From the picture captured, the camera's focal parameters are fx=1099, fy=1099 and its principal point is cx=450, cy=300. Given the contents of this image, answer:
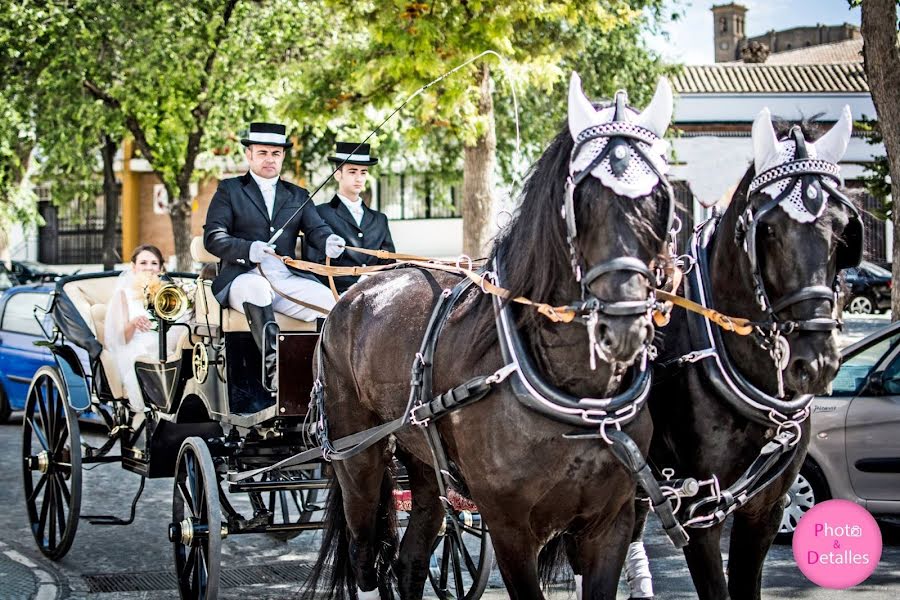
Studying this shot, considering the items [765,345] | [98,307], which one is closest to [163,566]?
[98,307]

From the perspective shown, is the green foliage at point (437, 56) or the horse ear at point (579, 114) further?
the green foliage at point (437, 56)

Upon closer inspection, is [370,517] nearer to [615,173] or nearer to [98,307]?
[615,173]

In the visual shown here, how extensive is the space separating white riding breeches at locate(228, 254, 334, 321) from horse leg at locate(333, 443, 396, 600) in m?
1.21

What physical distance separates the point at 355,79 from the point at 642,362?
1005 cm

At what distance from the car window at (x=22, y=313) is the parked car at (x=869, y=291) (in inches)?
842

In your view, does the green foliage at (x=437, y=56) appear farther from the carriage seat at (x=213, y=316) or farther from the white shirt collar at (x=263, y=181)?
the carriage seat at (x=213, y=316)

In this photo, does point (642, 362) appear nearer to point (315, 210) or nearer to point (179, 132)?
point (315, 210)

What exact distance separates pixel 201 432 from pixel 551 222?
3.96 m

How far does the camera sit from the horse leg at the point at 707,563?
428 centimetres

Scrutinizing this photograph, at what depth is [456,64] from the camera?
1238 cm

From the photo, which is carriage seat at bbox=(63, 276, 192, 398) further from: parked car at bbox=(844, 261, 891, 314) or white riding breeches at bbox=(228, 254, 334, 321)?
parked car at bbox=(844, 261, 891, 314)

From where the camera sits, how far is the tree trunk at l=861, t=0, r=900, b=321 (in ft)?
30.5

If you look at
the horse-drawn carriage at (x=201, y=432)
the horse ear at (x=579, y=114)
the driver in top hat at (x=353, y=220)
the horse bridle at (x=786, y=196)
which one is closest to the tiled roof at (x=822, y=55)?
the driver in top hat at (x=353, y=220)

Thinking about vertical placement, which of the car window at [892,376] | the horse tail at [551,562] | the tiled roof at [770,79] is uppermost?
the tiled roof at [770,79]
